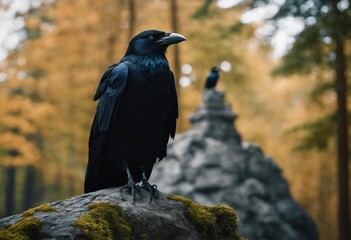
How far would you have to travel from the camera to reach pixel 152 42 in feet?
13.7

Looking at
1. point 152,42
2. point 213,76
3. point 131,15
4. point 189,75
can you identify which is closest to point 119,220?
point 152,42

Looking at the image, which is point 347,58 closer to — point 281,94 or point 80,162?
point 281,94

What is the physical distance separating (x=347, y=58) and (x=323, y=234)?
1106 centimetres

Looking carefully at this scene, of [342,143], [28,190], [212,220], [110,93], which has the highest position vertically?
[110,93]

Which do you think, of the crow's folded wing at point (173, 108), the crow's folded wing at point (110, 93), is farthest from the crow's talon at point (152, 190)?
the crow's folded wing at point (173, 108)

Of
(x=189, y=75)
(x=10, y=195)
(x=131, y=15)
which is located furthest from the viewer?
(x=10, y=195)

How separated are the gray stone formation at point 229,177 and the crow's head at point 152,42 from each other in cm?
729

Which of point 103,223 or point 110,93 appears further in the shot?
point 110,93

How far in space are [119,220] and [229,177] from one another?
27.8ft

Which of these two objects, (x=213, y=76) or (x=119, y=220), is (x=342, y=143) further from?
(x=119, y=220)

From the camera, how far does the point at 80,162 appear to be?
742 inches

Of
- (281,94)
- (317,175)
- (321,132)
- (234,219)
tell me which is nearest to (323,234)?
(317,175)

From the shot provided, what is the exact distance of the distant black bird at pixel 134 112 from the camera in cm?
394

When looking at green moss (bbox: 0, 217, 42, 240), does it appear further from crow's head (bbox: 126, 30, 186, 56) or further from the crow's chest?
crow's head (bbox: 126, 30, 186, 56)
